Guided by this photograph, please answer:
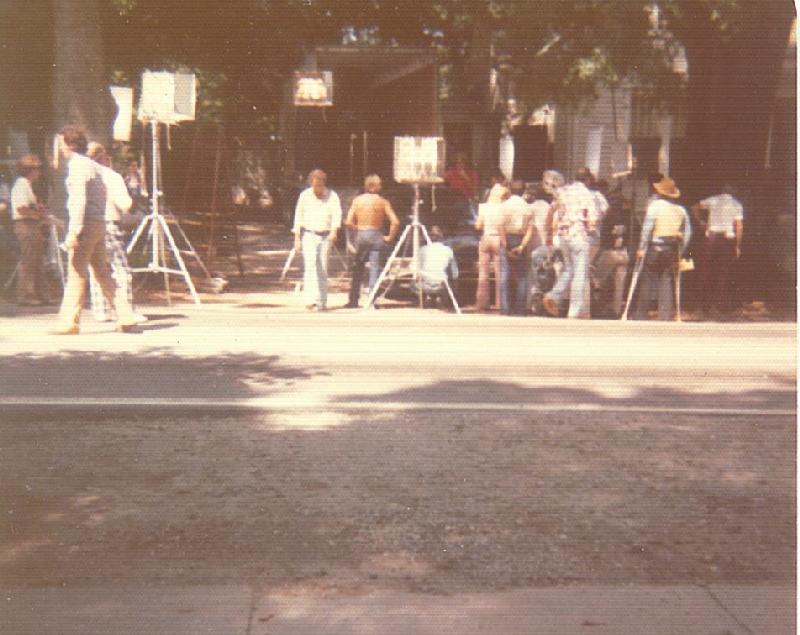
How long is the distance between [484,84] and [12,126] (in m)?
14.4

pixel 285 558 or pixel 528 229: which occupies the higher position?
pixel 528 229

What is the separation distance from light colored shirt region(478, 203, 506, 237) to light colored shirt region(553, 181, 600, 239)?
828mm

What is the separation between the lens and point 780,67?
50.1ft

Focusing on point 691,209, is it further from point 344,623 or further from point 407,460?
point 344,623

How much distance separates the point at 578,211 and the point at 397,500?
794cm

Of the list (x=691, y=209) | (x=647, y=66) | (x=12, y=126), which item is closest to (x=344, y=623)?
(x=691, y=209)

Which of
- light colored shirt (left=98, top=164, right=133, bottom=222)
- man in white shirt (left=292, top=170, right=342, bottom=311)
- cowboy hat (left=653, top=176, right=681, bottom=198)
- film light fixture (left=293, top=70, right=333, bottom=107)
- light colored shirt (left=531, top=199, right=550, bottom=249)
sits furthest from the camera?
film light fixture (left=293, top=70, right=333, bottom=107)

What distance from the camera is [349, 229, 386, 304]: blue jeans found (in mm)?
14594

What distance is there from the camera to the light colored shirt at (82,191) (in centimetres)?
1014

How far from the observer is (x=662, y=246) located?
13.6 metres

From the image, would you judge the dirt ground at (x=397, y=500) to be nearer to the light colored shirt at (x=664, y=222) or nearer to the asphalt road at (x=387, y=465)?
the asphalt road at (x=387, y=465)

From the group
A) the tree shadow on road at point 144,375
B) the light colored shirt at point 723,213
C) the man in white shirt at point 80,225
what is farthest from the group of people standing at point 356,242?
the tree shadow on road at point 144,375

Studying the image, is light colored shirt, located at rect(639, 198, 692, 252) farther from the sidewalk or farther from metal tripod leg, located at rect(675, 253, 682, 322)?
the sidewalk

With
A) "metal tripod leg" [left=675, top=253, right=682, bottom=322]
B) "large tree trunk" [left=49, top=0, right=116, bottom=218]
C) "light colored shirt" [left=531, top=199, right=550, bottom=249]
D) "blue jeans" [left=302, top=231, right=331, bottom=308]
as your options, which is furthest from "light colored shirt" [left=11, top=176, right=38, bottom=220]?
"metal tripod leg" [left=675, top=253, right=682, bottom=322]
